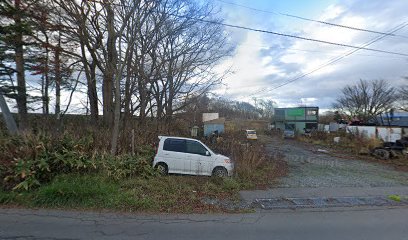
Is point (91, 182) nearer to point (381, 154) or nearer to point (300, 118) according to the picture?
point (381, 154)

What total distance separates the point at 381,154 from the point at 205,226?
1925 cm

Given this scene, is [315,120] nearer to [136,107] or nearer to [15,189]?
[136,107]

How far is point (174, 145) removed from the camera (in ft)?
35.4

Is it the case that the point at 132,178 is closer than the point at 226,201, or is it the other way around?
the point at 226,201

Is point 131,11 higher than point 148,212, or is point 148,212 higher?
point 131,11

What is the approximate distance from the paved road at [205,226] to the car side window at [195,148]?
4.41 meters

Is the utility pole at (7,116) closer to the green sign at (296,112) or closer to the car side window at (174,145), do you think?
the car side window at (174,145)

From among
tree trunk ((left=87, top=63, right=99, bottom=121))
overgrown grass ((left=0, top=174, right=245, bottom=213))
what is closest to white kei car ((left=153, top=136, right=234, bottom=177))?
overgrown grass ((left=0, top=174, right=245, bottom=213))

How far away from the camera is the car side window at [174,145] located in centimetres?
1067

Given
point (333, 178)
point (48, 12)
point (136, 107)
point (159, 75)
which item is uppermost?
point (48, 12)

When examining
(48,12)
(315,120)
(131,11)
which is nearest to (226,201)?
(131,11)

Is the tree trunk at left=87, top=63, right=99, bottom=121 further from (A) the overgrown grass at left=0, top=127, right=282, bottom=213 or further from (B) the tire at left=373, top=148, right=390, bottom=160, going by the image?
(B) the tire at left=373, top=148, right=390, bottom=160

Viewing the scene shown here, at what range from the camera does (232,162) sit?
10719 millimetres

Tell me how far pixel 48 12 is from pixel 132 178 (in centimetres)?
1073
